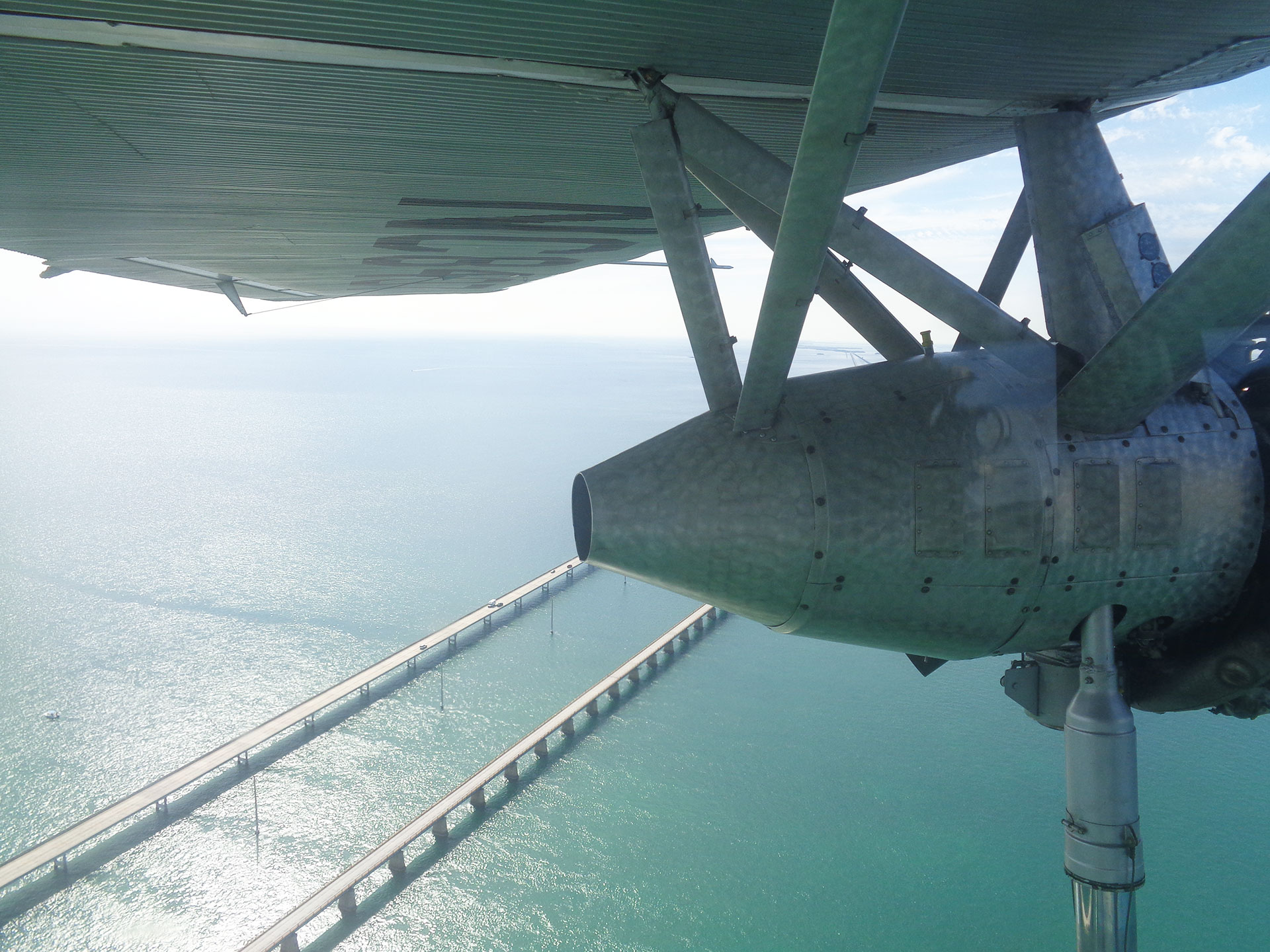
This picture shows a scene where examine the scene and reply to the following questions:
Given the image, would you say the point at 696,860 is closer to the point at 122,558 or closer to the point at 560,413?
the point at 122,558

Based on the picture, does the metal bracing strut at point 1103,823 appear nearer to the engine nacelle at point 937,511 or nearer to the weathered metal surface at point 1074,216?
the engine nacelle at point 937,511

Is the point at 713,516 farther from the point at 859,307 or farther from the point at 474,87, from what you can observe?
the point at 474,87

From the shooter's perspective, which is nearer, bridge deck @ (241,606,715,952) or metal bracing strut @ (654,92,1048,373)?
metal bracing strut @ (654,92,1048,373)

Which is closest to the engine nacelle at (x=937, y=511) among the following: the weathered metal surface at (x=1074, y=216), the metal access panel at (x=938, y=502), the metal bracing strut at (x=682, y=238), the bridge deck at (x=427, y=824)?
the metal access panel at (x=938, y=502)

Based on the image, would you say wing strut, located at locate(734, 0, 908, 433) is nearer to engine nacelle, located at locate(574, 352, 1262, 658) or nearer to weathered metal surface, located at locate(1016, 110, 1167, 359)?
engine nacelle, located at locate(574, 352, 1262, 658)

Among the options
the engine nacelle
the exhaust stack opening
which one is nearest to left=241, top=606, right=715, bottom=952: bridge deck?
the exhaust stack opening

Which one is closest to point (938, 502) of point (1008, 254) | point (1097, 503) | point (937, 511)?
point (937, 511)

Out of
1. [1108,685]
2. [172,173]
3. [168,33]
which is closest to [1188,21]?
[1108,685]
